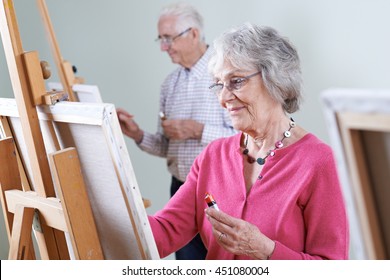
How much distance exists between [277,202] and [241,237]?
0.22 metres

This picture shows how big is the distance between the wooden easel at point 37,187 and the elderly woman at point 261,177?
292 mm

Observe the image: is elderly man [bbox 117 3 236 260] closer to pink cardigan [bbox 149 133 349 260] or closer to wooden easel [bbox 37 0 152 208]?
wooden easel [bbox 37 0 152 208]

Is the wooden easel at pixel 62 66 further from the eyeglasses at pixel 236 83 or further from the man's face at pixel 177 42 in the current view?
the eyeglasses at pixel 236 83

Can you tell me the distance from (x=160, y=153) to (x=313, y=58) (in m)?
0.82

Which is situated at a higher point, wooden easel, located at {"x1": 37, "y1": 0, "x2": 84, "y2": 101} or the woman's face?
wooden easel, located at {"x1": 37, "y1": 0, "x2": 84, "y2": 101}

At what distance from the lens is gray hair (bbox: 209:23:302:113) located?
5.67ft

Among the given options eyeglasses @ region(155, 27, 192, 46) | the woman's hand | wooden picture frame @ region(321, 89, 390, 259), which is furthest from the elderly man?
wooden picture frame @ region(321, 89, 390, 259)

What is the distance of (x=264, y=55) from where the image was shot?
173 centimetres

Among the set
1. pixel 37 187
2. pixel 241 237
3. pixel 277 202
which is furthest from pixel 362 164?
pixel 37 187

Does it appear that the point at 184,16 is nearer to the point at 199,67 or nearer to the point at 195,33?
the point at 195,33

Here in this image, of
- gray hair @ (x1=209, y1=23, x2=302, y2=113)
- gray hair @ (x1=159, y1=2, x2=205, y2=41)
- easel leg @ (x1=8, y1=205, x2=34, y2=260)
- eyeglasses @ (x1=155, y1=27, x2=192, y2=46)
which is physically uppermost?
gray hair @ (x1=159, y1=2, x2=205, y2=41)

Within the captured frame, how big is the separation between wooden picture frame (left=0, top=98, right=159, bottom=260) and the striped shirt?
3.57 ft
